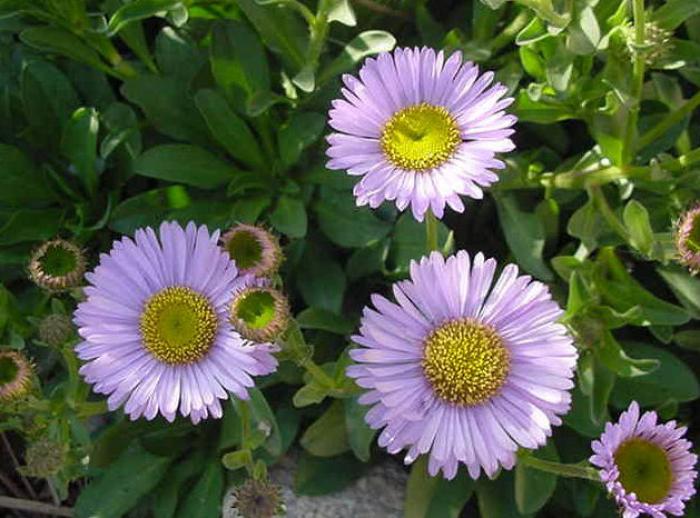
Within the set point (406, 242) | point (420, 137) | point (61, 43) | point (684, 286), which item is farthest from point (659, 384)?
point (61, 43)

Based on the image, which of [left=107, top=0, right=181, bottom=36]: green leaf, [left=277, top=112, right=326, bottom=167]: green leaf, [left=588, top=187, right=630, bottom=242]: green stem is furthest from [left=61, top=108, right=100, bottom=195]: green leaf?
[left=588, top=187, right=630, bottom=242]: green stem

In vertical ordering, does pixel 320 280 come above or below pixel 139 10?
below

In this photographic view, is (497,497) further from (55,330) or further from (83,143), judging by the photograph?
(83,143)

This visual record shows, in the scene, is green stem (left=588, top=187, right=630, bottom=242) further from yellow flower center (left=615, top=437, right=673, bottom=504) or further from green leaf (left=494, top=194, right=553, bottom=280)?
yellow flower center (left=615, top=437, right=673, bottom=504)

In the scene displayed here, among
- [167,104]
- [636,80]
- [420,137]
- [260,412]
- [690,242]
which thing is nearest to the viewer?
[690,242]

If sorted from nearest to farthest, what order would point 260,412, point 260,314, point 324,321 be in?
point 260,314
point 260,412
point 324,321

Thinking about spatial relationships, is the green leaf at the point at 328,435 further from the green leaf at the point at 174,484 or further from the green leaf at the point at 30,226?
the green leaf at the point at 30,226

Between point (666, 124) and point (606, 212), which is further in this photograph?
point (666, 124)

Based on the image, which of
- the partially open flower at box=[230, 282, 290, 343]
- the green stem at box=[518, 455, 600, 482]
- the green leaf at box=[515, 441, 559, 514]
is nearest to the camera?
the partially open flower at box=[230, 282, 290, 343]
